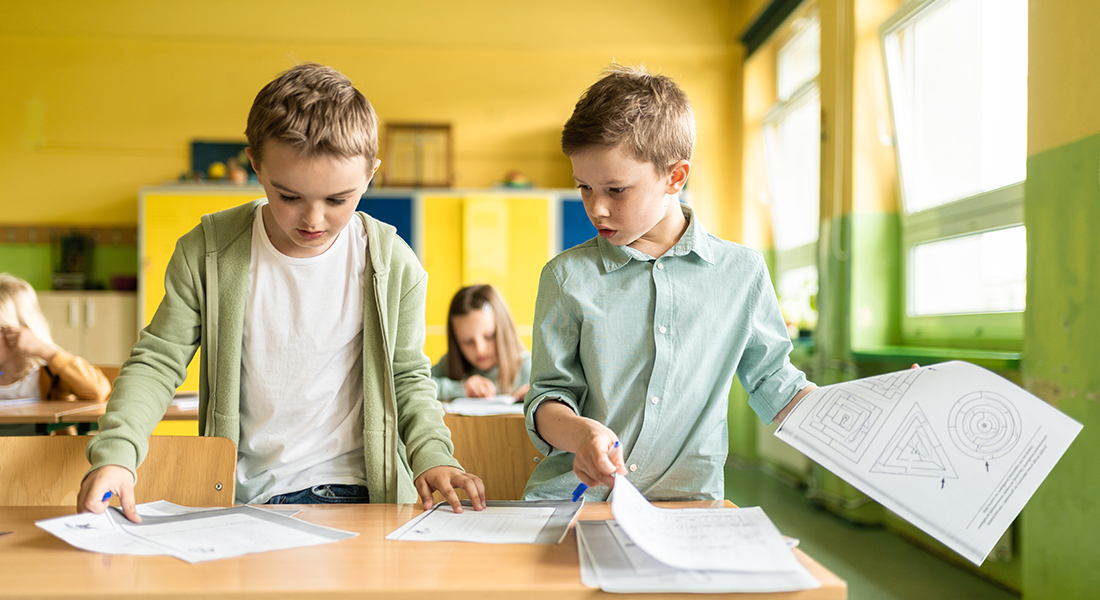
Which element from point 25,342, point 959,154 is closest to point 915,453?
point 959,154

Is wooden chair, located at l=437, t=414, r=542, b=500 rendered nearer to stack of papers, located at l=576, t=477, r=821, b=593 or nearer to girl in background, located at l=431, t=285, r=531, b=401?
stack of papers, located at l=576, t=477, r=821, b=593

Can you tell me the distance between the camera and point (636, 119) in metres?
1.08

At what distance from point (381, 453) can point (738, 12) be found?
4994 millimetres

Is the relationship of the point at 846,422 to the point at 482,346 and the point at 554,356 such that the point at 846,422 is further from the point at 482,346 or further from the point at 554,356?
the point at 482,346

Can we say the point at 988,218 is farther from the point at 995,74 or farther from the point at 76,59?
the point at 76,59

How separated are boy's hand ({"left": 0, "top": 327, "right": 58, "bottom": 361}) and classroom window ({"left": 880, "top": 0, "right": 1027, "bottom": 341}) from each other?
335 cm

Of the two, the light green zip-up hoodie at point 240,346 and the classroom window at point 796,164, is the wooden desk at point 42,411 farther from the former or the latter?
the classroom window at point 796,164

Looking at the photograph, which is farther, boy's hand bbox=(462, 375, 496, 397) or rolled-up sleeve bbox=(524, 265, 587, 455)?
boy's hand bbox=(462, 375, 496, 397)

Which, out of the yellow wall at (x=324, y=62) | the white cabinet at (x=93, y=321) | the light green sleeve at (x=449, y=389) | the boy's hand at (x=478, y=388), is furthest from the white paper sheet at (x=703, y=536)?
the white cabinet at (x=93, y=321)

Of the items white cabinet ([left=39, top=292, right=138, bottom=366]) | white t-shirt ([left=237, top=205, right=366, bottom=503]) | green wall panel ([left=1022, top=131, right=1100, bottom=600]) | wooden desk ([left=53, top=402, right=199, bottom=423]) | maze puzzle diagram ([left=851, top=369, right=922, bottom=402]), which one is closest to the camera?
maze puzzle diagram ([left=851, top=369, right=922, bottom=402])

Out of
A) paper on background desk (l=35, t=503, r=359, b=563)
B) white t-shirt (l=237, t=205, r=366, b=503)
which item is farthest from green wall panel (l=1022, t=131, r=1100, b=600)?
paper on background desk (l=35, t=503, r=359, b=563)

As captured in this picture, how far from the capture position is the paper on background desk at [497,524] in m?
0.88

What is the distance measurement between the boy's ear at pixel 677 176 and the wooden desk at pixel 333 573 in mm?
551

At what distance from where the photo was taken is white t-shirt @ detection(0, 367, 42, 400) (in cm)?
279
